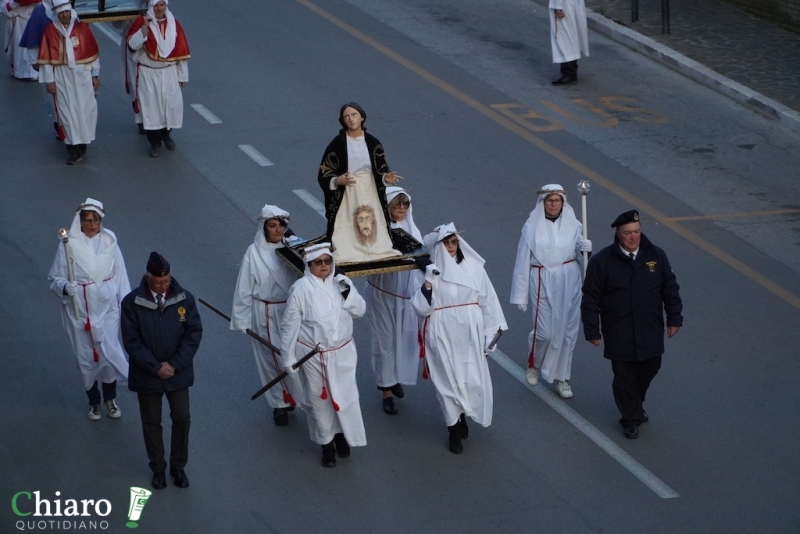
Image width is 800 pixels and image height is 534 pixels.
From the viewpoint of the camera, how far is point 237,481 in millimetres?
9625

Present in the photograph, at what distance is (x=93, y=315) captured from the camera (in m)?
10.2

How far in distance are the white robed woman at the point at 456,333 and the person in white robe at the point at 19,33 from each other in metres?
10.4

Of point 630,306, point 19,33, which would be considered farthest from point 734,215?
point 19,33

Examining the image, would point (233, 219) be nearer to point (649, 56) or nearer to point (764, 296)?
point (764, 296)

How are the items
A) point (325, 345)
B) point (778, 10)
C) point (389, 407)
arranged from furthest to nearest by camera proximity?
point (778, 10)
point (389, 407)
point (325, 345)

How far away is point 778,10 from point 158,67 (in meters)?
10.3

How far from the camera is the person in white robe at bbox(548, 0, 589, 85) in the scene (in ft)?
59.9

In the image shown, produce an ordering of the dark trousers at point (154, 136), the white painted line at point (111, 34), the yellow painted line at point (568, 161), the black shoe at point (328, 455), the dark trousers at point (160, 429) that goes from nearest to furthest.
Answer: the dark trousers at point (160, 429), the black shoe at point (328, 455), the yellow painted line at point (568, 161), the dark trousers at point (154, 136), the white painted line at point (111, 34)

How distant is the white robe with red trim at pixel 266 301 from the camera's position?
10258mm

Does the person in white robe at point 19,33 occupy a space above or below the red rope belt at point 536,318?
above

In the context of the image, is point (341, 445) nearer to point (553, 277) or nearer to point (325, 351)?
point (325, 351)

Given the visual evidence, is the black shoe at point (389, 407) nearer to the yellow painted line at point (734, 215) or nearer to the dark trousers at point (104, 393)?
the dark trousers at point (104, 393)

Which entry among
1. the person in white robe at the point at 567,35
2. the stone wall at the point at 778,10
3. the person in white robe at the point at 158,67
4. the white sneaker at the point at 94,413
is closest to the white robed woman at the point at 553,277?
→ the white sneaker at the point at 94,413

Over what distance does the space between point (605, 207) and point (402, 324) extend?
15.2 ft
